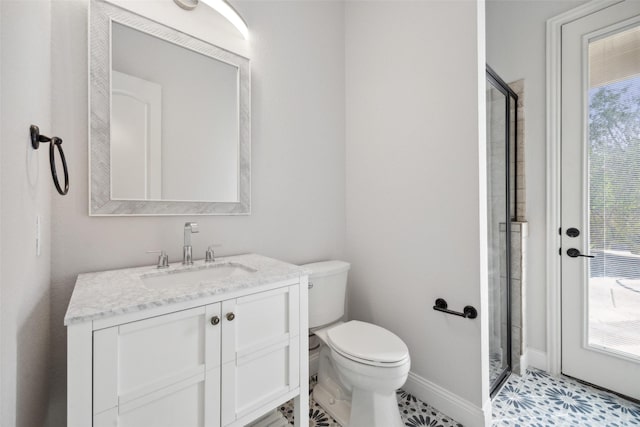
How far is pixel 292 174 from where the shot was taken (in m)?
1.78

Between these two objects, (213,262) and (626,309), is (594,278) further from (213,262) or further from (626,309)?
(213,262)

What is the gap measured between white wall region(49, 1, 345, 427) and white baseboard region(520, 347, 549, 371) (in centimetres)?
150

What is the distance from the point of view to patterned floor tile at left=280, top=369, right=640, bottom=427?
4.70 ft

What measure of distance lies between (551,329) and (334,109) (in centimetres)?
215

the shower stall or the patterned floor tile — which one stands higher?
the shower stall

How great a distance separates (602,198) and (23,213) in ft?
8.79

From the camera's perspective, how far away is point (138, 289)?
2.98ft

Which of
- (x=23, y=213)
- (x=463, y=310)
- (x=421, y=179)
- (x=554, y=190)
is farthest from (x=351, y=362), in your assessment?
(x=554, y=190)

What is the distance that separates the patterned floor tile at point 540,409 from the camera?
143 centimetres

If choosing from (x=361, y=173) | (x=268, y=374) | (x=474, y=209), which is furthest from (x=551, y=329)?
(x=268, y=374)

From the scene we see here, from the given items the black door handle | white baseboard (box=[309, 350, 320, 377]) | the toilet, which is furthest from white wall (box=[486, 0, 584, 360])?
white baseboard (box=[309, 350, 320, 377])

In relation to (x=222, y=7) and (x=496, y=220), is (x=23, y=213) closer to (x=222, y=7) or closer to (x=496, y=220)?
(x=222, y=7)

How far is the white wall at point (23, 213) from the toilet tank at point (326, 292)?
1.11m

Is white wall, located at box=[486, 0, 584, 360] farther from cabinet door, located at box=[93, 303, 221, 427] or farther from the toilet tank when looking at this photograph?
cabinet door, located at box=[93, 303, 221, 427]
